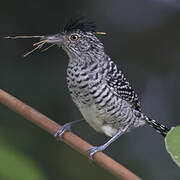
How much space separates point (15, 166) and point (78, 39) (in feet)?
3.09

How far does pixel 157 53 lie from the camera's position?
395 cm

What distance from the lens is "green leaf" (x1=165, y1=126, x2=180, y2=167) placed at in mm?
1259

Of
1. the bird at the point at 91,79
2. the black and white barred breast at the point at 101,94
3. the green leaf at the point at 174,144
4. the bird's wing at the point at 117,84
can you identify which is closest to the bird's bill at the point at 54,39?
the bird at the point at 91,79

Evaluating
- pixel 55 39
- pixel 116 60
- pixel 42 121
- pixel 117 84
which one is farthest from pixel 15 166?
pixel 116 60

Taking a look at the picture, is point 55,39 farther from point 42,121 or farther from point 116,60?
point 116,60

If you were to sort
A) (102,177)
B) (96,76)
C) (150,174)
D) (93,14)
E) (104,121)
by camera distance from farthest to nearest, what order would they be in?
(93,14), (150,174), (102,177), (104,121), (96,76)

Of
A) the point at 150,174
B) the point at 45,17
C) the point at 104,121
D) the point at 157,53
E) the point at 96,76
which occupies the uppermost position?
the point at 45,17

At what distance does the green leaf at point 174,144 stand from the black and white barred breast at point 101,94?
1217 millimetres

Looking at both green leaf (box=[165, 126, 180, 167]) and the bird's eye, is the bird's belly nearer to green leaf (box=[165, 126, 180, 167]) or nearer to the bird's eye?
the bird's eye

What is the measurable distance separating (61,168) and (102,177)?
268 mm

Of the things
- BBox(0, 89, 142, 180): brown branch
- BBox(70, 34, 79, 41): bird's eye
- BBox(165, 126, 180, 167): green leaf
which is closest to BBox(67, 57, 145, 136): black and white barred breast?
BBox(70, 34, 79, 41): bird's eye

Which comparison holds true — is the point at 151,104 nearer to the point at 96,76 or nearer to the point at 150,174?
the point at 150,174

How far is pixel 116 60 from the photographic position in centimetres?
390

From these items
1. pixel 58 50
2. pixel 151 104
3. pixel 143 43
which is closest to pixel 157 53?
pixel 143 43
